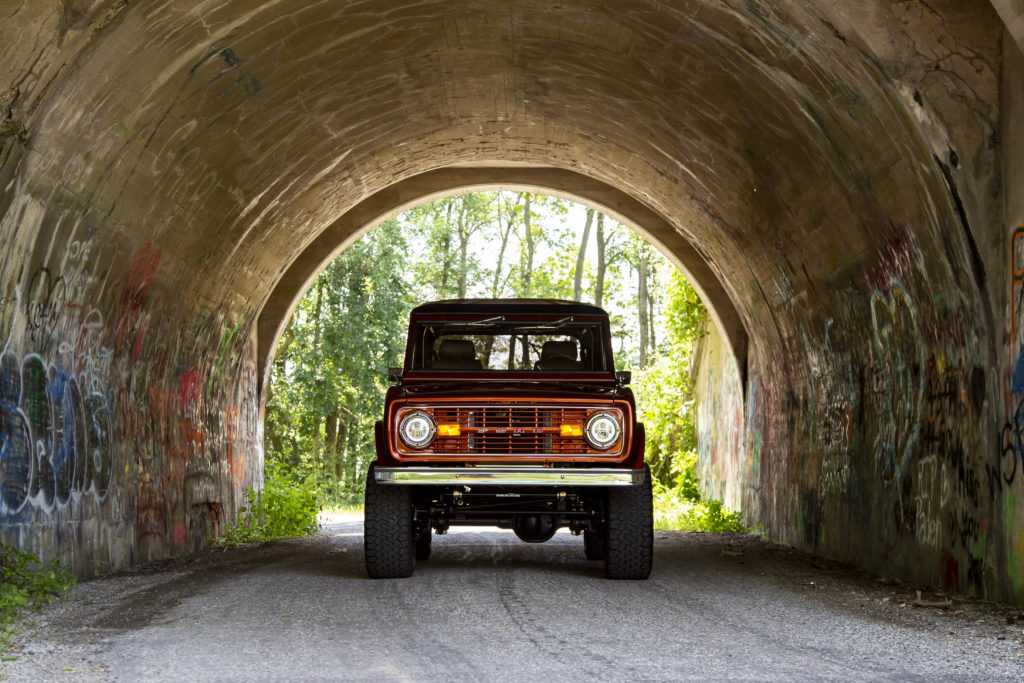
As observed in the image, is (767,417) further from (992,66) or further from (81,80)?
(81,80)

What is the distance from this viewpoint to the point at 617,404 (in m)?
9.43

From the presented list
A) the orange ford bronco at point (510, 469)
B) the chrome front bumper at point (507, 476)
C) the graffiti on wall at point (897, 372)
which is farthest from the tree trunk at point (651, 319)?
the chrome front bumper at point (507, 476)

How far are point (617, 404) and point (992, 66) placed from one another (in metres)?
3.79

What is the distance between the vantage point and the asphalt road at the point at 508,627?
5.68 meters

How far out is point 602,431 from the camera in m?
9.35

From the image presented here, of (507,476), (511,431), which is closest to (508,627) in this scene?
(507,476)

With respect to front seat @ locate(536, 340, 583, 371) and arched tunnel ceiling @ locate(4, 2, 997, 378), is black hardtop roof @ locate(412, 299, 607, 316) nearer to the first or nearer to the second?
front seat @ locate(536, 340, 583, 371)

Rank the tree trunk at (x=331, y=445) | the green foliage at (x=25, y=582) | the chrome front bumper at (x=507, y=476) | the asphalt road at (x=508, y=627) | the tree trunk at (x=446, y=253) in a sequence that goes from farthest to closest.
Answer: the tree trunk at (x=446, y=253) → the tree trunk at (x=331, y=445) → the chrome front bumper at (x=507, y=476) → the green foliage at (x=25, y=582) → the asphalt road at (x=508, y=627)

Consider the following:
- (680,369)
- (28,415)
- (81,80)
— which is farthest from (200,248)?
(680,369)

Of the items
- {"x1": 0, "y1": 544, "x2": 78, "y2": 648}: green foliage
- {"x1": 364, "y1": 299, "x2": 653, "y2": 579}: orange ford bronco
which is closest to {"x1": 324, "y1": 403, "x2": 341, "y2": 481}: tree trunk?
{"x1": 0, "y1": 544, "x2": 78, "y2": 648}: green foliage

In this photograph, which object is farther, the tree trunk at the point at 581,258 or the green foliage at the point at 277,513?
the tree trunk at the point at 581,258

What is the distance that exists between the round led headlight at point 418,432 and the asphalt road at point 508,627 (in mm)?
1140

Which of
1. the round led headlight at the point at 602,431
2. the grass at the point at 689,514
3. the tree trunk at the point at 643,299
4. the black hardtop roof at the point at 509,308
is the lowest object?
the grass at the point at 689,514

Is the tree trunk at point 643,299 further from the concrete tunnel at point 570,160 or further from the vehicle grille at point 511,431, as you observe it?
the vehicle grille at point 511,431
